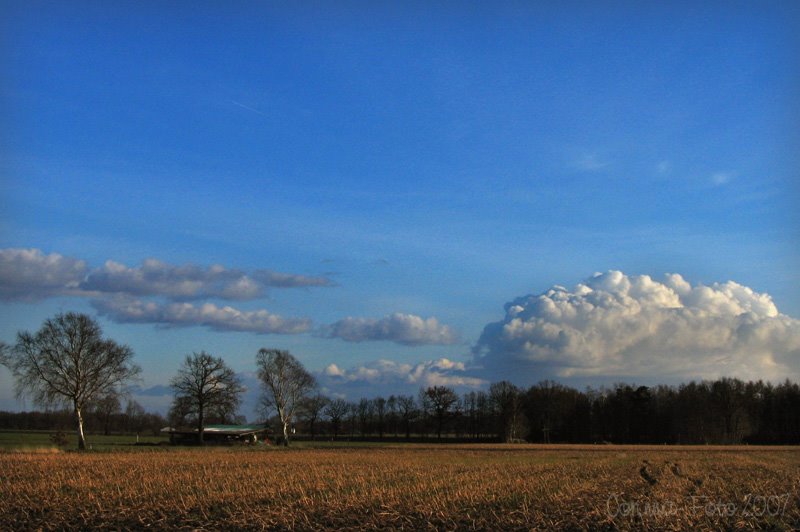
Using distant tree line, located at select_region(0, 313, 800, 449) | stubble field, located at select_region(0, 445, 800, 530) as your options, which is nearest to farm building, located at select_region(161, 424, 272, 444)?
distant tree line, located at select_region(0, 313, 800, 449)

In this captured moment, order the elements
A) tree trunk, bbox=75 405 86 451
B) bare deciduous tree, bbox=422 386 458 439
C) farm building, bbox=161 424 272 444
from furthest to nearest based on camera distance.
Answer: bare deciduous tree, bbox=422 386 458 439, farm building, bbox=161 424 272 444, tree trunk, bbox=75 405 86 451

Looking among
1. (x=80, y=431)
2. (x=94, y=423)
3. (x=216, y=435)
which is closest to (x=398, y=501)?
(x=80, y=431)

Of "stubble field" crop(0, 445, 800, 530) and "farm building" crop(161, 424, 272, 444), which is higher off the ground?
"stubble field" crop(0, 445, 800, 530)

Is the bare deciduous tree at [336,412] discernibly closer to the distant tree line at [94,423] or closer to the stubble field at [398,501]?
the distant tree line at [94,423]

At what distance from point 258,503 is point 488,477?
13250mm

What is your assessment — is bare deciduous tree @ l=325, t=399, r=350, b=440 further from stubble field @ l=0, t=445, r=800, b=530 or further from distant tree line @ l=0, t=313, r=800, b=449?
stubble field @ l=0, t=445, r=800, b=530

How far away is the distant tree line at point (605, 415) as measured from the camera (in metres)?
111

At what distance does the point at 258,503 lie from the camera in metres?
21.2

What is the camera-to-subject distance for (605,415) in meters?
125

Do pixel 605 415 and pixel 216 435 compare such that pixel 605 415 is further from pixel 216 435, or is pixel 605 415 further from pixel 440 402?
pixel 216 435

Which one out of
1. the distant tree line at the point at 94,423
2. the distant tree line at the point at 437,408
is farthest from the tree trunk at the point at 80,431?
the distant tree line at the point at 94,423

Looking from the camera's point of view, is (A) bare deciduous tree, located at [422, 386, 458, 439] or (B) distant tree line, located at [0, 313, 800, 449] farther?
(A) bare deciduous tree, located at [422, 386, 458, 439]

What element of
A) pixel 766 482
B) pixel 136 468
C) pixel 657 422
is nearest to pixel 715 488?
pixel 766 482

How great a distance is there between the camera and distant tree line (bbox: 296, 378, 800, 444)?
11088 cm
